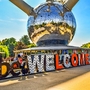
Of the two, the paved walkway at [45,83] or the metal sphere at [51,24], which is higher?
the metal sphere at [51,24]

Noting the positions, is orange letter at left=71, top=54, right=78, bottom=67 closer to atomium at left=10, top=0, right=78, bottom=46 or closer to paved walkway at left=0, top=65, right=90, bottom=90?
paved walkway at left=0, top=65, right=90, bottom=90

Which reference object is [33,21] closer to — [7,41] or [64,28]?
[64,28]

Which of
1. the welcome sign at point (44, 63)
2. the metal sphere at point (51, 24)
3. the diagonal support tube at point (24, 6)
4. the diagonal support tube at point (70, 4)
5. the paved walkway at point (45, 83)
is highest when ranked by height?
the diagonal support tube at point (70, 4)

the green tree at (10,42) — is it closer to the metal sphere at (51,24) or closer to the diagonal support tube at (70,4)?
the metal sphere at (51,24)

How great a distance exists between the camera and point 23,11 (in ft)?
86.0

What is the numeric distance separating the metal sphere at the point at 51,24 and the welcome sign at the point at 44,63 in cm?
868

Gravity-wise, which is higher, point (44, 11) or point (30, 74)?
point (44, 11)

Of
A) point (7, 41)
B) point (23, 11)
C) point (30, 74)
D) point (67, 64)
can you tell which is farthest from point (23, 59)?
point (7, 41)

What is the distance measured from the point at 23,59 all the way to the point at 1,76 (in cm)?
261

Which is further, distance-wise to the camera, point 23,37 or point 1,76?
point 23,37

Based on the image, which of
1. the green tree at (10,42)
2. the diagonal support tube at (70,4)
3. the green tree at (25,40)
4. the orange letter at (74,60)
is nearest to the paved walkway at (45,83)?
the orange letter at (74,60)

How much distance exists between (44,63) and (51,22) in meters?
13.6

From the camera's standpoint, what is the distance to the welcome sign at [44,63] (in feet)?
37.4

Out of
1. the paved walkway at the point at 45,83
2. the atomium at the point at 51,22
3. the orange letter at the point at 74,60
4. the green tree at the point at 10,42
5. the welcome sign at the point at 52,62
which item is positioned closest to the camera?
the paved walkway at the point at 45,83
